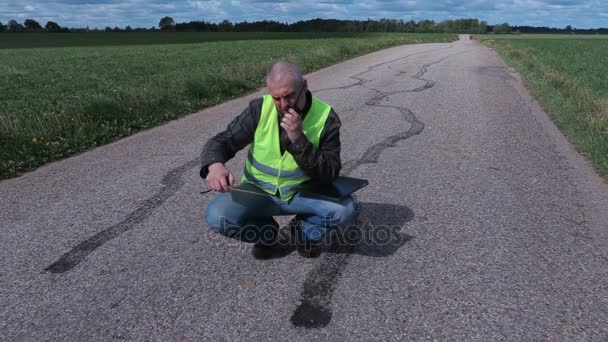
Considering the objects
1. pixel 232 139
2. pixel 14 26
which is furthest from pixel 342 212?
pixel 14 26

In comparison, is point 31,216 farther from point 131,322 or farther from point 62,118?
point 62,118

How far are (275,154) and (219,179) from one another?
38 centimetres

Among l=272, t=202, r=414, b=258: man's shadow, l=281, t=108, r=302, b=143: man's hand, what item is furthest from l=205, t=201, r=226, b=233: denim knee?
l=281, t=108, r=302, b=143: man's hand

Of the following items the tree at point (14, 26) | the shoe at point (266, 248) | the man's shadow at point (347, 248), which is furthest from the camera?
the tree at point (14, 26)

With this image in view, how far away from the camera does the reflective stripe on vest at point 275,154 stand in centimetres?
313

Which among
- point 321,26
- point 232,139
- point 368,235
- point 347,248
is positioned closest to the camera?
point 232,139

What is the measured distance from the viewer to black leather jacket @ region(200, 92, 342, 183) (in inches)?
116

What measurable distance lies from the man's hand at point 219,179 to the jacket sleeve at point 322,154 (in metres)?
0.41

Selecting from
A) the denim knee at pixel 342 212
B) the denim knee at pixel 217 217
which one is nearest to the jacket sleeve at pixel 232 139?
the denim knee at pixel 217 217

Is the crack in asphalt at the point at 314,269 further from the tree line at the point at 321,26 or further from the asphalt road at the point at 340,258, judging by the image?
the tree line at the point at 321,26

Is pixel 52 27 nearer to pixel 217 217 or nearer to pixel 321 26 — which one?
pixel 321 26

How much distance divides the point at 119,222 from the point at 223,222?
140 centimetres

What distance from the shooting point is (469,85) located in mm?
12984

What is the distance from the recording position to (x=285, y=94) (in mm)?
2883
